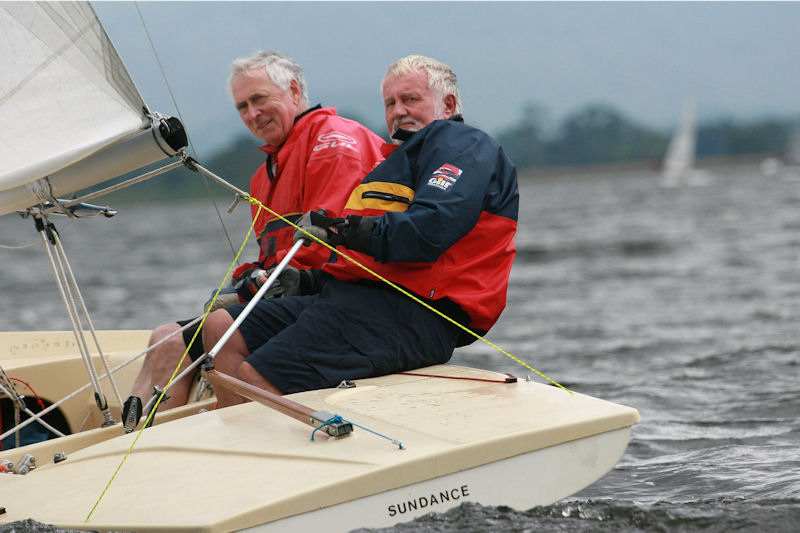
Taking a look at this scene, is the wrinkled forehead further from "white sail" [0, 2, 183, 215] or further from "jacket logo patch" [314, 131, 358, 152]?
"white sail" [0, 2, 183, 215]

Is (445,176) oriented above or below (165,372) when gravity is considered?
above

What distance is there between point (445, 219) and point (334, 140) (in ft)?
2.51

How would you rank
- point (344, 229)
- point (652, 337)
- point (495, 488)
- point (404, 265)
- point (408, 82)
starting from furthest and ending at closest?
point (652, 337)
point (408, 82)
point (404, 265)
point (344, 229)
point (495, 488)

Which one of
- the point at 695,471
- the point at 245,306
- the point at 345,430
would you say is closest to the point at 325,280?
the point at 245,306

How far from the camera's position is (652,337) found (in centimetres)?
831

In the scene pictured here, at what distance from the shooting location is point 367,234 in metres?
2.86

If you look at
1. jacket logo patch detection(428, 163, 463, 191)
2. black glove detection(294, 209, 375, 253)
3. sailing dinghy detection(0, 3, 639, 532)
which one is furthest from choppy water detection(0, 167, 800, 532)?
jacket logo patch detection(428, 163, 463, 191)

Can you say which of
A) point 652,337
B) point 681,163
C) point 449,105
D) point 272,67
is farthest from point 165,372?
point 681,163

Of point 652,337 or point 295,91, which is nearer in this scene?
point 295,91

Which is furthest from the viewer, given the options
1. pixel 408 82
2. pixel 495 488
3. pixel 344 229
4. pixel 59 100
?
pixel 408 82

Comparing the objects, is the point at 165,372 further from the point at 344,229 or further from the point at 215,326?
the point at 344,229

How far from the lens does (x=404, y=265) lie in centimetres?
301

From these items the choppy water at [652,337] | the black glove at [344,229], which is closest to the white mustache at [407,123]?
the black glove at [344,229]

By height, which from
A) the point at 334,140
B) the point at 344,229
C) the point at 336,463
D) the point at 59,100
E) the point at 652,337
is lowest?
the point at 652,337
